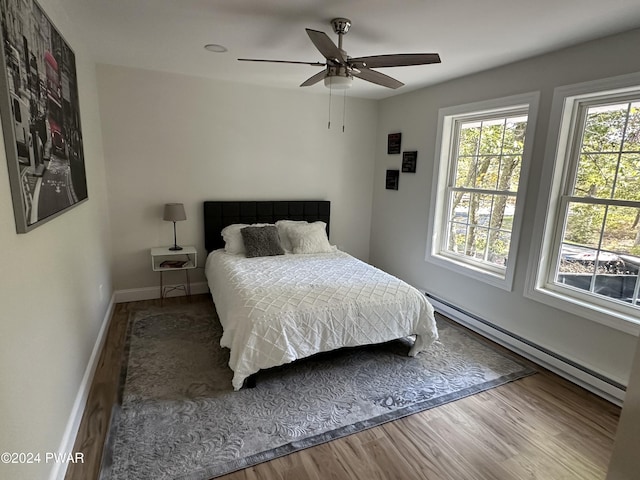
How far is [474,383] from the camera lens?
2584 mm

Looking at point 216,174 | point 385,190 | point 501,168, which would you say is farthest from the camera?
point 385,190

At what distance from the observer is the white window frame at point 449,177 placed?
9.52ft

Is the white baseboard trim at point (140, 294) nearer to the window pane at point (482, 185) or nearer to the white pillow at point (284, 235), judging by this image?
the white pillow at point (284, 235)

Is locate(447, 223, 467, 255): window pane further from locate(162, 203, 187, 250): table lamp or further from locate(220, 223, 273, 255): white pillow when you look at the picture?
locate(162, 203, 187, 250): table lamp

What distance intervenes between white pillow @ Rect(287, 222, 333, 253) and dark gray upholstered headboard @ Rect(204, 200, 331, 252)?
0.40 meters

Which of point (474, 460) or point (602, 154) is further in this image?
point (602, 154)

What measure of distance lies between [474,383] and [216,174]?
336 centimetres

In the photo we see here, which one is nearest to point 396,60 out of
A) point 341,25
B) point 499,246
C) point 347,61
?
point 347,61

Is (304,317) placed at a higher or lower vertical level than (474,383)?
higher

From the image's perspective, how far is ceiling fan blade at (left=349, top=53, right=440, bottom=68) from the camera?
2078 mm

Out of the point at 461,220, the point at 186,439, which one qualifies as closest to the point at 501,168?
the point at 461,220

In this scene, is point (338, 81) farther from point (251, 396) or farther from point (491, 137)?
point (251, 396)

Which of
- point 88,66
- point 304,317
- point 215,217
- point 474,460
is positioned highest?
point 88,66

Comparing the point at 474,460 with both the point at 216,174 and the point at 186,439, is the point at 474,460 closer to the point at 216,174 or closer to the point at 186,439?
the point at 186,439
